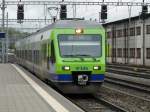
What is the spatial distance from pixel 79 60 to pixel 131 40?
2153 inches

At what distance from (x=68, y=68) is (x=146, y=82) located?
11.1 meters

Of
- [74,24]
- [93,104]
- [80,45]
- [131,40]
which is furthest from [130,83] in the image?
[131,40]

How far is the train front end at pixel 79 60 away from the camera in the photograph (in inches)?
741

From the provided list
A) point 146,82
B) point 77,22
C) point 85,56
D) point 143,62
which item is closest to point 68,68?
point 85,56

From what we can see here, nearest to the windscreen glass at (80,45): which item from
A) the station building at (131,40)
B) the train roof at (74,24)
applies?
the train roof at (74,24)

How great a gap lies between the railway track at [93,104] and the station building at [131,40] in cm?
4211

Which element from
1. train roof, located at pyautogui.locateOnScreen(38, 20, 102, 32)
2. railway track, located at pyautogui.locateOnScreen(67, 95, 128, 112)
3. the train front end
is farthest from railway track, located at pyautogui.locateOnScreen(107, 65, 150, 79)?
the train front end

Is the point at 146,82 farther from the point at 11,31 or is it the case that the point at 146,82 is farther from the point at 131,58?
the point at 11,31

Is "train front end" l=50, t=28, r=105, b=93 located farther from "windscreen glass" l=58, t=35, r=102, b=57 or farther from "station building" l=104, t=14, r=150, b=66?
"station building" l=104, t=14, r=150, b=66

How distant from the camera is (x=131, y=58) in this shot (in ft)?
239

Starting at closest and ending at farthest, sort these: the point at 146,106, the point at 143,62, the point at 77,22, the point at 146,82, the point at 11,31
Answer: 1. the point at 146,106
2. the point at 77,22
3. the point at 146,82
4. the point at 143,62
5. the point at 11,31

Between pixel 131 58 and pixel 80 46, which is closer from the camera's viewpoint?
pixel 80 46

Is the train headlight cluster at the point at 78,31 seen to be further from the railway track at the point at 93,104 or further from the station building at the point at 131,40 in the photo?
the station building at the point at 131,40

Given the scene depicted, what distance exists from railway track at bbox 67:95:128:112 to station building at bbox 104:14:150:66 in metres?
42.1
